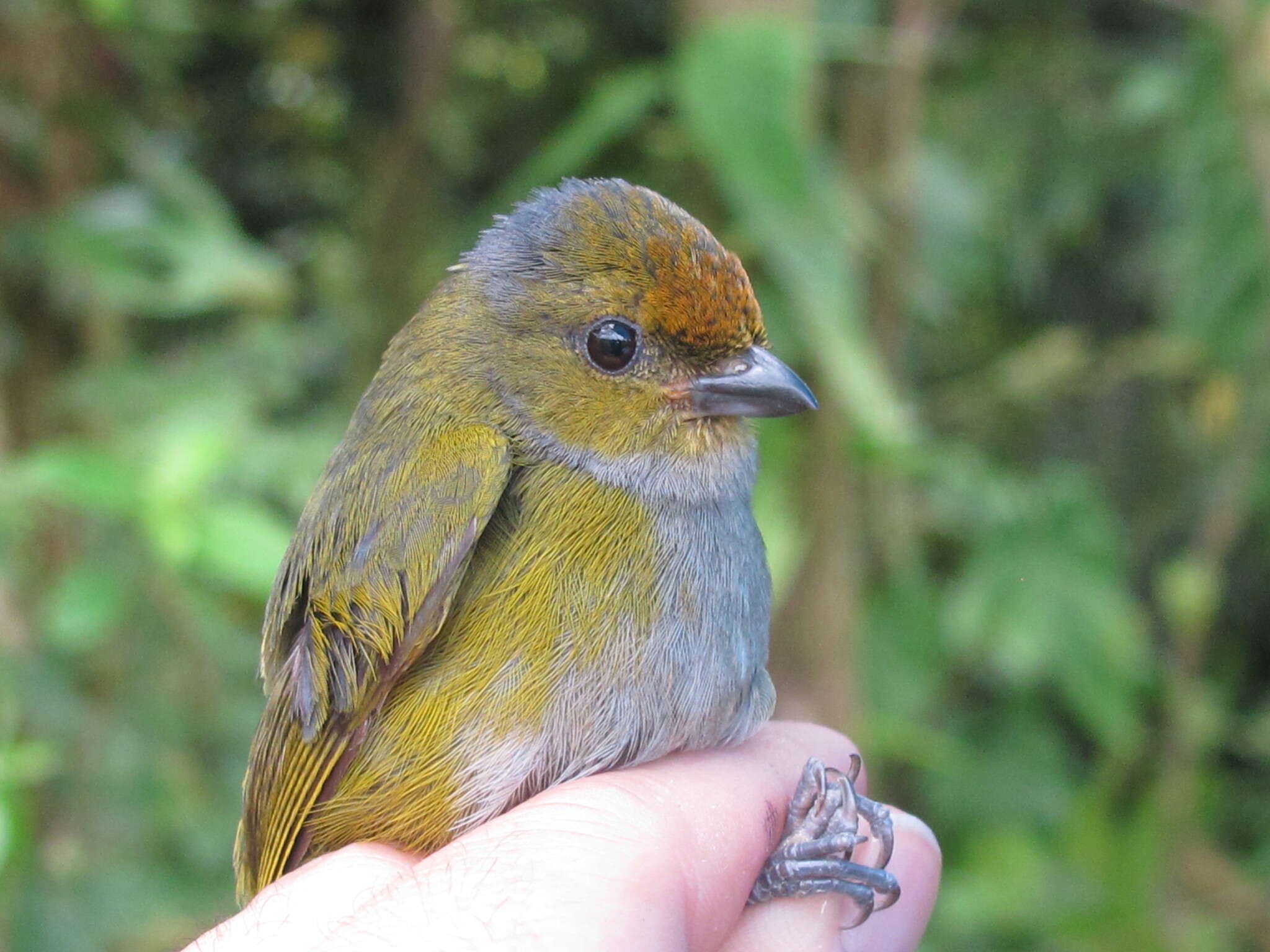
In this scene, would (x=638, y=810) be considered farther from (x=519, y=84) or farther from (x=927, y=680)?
(x=519, y=84)

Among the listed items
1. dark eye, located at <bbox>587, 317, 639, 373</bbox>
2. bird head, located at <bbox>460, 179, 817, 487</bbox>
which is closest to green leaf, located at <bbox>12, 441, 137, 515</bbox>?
bird head, located at <bbox>460, 179, 817, 487</bbox>

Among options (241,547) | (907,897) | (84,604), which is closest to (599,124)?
(241,547)

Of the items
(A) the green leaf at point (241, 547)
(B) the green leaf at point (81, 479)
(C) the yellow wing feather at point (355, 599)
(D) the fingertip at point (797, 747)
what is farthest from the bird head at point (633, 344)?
(B) the green leaf at point (81, 479)

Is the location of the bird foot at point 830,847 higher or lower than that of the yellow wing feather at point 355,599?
lower

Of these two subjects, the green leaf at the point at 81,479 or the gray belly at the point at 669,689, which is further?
the green leaf at the point at 81,479

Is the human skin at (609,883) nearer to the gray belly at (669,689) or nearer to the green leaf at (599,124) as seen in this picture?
the gray belly at (669,689)

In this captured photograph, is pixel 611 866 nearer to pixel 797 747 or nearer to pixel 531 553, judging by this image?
pixel 531 553

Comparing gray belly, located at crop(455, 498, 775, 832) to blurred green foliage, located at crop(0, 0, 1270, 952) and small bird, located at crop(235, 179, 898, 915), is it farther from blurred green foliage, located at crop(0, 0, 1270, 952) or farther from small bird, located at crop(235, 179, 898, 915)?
blurred green foliage, located at crop(0, 0, 1270, 952)
